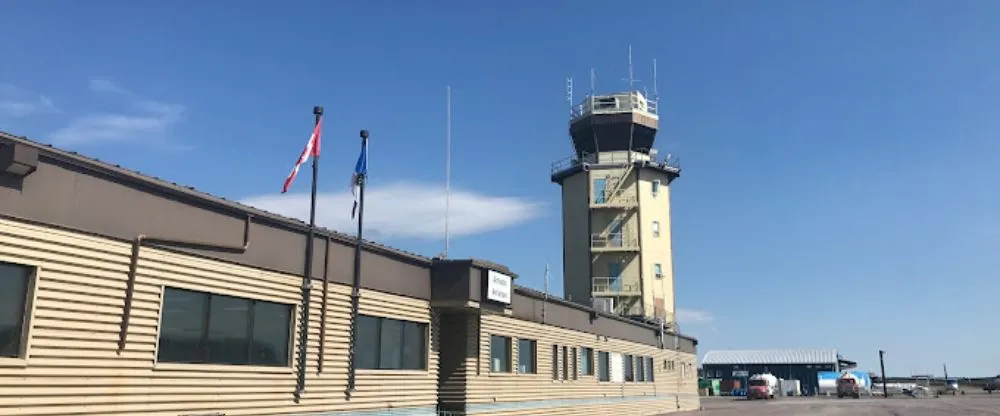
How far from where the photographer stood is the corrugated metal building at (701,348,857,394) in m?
117

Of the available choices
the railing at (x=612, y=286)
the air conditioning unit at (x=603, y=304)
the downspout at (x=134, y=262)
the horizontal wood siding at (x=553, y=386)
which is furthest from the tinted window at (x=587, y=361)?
the downspout at (x=134, y=262)

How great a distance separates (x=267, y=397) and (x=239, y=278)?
9.08 feet

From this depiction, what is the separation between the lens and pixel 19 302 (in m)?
12.3

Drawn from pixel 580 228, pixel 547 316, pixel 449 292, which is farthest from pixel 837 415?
pixel 449 292

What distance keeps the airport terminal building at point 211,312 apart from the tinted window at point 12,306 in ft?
0.07

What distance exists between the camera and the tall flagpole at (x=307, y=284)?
18047 millimetres

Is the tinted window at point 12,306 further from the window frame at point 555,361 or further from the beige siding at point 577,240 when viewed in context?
the beige siding at point 577,240

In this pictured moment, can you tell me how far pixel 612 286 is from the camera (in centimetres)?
5672

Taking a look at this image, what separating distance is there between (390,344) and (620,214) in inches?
1497

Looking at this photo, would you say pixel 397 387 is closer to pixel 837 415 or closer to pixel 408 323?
pixel 408 323

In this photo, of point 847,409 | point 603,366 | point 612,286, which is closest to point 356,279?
point 603,366

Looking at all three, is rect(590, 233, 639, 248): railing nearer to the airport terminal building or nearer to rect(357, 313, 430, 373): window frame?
the airport terminal building

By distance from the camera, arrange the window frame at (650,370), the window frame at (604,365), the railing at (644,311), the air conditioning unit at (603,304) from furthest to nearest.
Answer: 1. the railing at (644,311)
2. the air conditioning unit at (603,304)
3. the window frame at (650,370)
4. the window frame at (604,365)

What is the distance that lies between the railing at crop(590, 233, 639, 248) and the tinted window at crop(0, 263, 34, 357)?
47.2 metres
